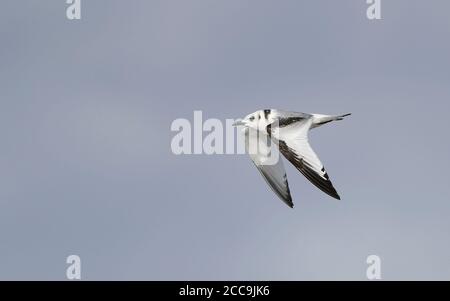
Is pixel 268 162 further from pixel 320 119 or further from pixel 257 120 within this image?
pixel 320 119

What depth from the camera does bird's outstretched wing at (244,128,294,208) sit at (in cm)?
1844

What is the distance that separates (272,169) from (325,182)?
328 cm

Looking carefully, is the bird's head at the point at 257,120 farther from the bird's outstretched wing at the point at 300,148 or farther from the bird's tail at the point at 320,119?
the bird's tail at the point at 320,119

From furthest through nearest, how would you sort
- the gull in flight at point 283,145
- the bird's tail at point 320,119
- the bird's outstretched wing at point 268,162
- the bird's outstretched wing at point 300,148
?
1. the bird's outstretched wing at point 268,162
2. the bird's tail at point 320,119
3. the gull in flight at point 283,145
4. the bird's outstretched wing at point 300,148

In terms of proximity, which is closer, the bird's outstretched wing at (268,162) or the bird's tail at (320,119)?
the bird's tail at (320,119)

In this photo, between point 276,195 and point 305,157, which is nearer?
point 305,157

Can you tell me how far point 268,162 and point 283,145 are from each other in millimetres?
2321

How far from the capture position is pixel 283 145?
16781mm

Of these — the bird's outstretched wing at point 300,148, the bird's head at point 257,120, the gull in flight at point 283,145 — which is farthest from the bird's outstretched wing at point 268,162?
the bird's outstretched wing at point 300,148

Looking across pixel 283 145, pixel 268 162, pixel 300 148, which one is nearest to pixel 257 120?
pixel 268 162

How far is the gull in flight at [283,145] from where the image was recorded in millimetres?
16047

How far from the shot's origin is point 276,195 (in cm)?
1833
